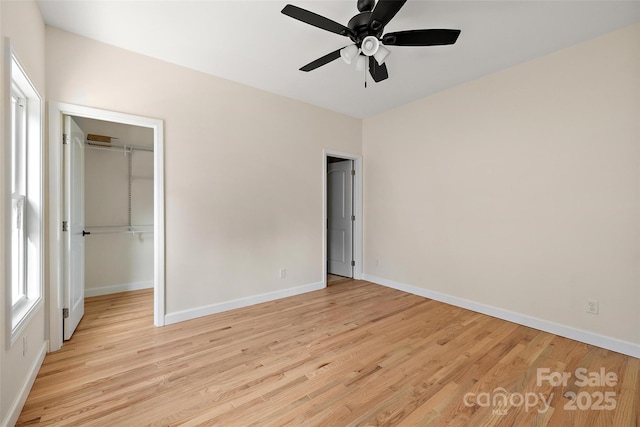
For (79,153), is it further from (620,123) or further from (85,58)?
(620,123)

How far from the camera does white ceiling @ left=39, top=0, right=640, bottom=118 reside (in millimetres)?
2123

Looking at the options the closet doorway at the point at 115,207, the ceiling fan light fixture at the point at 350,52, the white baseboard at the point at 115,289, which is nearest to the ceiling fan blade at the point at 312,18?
the ceiling fan light fixture at the point at 350,52

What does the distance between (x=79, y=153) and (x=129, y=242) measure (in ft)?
5.41

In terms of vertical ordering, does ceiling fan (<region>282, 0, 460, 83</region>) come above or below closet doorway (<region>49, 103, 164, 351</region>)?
above

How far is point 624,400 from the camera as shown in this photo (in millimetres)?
1801

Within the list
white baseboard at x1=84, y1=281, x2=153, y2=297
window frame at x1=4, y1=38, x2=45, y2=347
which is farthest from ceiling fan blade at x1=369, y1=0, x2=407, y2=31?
white baseboard at x1=84, y1=281, x2=153, y2=297

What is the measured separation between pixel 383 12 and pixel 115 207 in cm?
424

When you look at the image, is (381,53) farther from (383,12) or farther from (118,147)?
(118,147)

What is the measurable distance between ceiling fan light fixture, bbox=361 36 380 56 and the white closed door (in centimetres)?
278

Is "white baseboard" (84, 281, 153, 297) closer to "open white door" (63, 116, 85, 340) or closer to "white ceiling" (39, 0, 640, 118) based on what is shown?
"open white door" (63, 116, 85, 340)

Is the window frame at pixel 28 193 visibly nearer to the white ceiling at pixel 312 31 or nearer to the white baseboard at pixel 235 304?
the white ceiling at pixel 312 31

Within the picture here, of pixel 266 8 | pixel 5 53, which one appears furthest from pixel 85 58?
pixel 266 8

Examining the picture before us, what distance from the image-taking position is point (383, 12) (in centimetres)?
174

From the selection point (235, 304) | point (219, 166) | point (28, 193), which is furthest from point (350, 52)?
point (235, 304)
